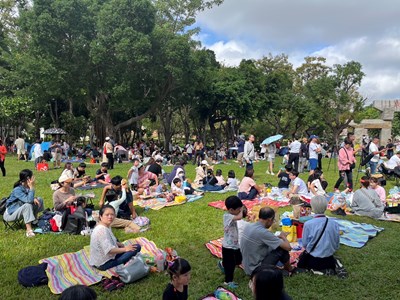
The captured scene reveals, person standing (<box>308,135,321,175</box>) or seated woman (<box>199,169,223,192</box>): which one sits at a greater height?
A: person standing (<box>308,135,321,175</box>)

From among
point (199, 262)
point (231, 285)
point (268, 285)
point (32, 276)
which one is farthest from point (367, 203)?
point (32, 276)

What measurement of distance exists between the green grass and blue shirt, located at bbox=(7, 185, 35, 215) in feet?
1.60

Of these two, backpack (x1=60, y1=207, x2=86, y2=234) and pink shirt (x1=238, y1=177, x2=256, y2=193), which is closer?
backpack (x1=60, y1=207, x2=86, y2=234)

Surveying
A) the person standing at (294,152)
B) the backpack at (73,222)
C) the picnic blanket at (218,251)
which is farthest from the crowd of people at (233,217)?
the person standing at (294,152)

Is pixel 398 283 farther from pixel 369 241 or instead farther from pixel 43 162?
pixel 43 162

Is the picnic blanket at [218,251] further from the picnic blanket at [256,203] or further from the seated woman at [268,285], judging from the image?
the seated woman at [268,285]

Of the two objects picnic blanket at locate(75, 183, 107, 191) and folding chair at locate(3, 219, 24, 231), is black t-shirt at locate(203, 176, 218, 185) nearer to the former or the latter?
picnic blanket at locate(75, 183, 107, 191)

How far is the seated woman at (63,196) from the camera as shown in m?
7.16

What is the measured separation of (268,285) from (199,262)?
325 centimetres

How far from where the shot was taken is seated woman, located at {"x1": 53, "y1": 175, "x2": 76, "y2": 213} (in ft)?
23.5

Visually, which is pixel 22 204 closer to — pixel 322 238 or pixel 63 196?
pixel 63 196

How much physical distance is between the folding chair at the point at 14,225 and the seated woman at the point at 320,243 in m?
5.44

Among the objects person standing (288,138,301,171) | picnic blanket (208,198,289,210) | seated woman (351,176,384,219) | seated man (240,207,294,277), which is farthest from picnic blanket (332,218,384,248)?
person standing (288,138,301,171)

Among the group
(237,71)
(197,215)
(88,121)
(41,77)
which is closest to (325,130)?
(237,71)
